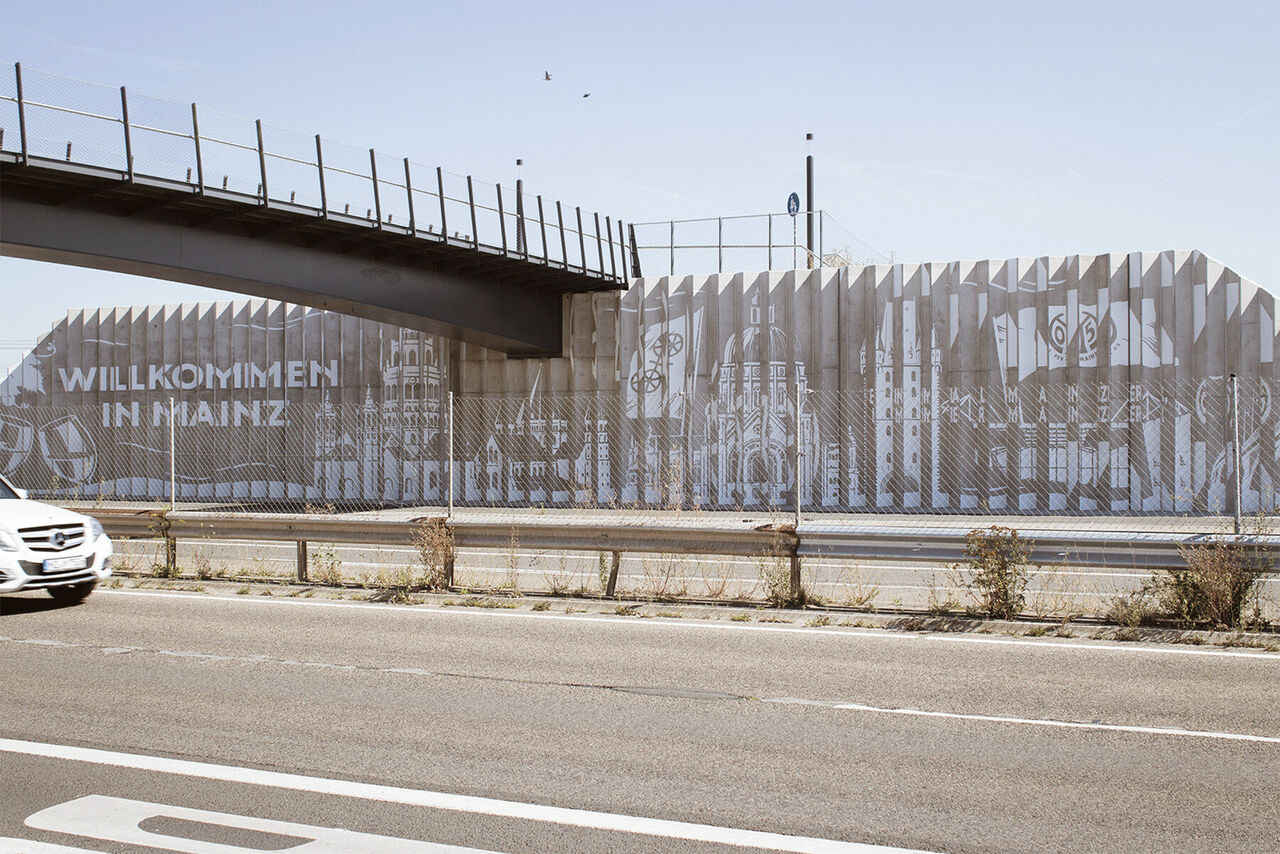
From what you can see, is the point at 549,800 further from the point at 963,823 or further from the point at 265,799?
the point at 963,823

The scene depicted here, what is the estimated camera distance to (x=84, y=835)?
15.9 ft

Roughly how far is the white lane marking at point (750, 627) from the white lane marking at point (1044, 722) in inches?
99.0

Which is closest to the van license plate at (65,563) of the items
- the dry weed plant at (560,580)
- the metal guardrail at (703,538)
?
the metal guardrail at (703,538)

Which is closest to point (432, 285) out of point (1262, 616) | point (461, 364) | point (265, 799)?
point (461, 364)

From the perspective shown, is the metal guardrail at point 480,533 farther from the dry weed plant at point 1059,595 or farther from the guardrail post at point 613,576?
the dry weed plant at point 1059,595

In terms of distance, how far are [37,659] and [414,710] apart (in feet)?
12.5

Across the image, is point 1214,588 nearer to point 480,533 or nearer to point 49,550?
point 480,533

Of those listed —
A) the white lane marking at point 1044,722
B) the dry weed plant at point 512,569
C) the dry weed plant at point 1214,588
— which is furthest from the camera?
the dry weed plant at point 512,569

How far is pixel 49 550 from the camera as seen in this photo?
37.1 ft

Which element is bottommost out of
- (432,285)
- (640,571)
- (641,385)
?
(640,571)

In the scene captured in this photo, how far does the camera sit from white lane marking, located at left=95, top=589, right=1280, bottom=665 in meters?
9.09

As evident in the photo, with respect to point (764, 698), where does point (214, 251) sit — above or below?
above

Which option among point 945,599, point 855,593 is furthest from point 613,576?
point 945,599

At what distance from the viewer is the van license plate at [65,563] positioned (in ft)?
36.8
